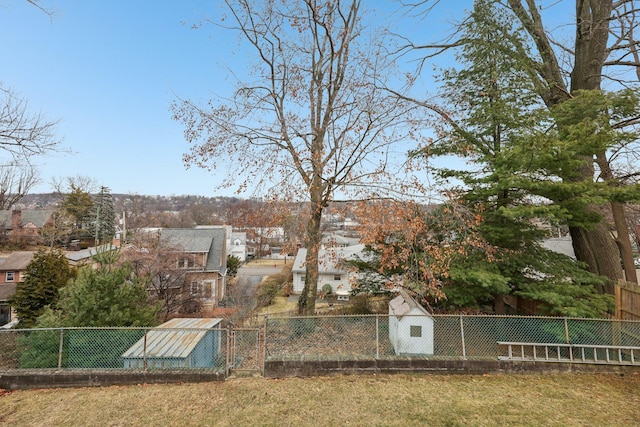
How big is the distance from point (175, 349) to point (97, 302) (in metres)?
2.50

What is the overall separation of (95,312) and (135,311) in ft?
2.77

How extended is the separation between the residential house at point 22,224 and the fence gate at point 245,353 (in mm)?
38147

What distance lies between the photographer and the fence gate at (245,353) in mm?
5836

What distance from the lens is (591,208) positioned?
7852 millimetres

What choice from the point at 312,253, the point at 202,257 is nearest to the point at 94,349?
the point at 312,253

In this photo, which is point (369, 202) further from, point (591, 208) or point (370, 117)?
point (591, 208)

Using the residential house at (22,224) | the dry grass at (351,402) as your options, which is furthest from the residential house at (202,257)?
the residential house at (22,224)

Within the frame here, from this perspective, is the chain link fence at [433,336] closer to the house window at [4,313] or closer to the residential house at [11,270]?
the house window at [4,313]

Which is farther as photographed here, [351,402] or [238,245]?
[238,245]

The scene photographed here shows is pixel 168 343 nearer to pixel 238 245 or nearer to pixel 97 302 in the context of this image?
pixel 97 302

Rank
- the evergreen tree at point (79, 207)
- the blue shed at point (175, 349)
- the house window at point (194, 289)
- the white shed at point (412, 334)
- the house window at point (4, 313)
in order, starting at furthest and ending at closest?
the evergreen tree at point (79, 207) < the house window at point (194, 289) < the house window at point (4, 313) < the white shed at point (412, 334) < the blue shed at point (175, 349)

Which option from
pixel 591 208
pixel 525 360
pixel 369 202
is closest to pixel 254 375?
pixel 369 202

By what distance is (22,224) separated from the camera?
33812 millimetres

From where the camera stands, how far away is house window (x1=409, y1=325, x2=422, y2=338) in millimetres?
6492
